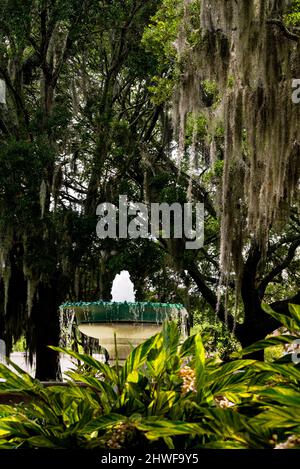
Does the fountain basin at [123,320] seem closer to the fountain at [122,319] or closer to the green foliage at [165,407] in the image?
the fountain at [122,319]

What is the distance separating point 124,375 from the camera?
2068 millimetres

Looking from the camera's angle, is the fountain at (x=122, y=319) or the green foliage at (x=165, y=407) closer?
the green foliage at (x=165, y=407)

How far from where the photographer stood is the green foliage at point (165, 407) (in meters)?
1.69

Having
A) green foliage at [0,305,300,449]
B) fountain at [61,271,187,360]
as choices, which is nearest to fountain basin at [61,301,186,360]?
fountain at [61,271,187,360]

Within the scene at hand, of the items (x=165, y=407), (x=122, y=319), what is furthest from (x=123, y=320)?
(x=165, y=407)

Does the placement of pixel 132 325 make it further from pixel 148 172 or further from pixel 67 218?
pixel 148 172

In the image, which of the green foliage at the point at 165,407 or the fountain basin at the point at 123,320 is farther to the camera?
the fountain basin at the point at 123,320

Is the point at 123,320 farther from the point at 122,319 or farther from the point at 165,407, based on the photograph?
the point at 165,407

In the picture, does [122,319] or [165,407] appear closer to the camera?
[165,407]

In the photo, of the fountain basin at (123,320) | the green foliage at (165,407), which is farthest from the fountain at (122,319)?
the green foliage at (165,407)

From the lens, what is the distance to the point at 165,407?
1938 millimetres

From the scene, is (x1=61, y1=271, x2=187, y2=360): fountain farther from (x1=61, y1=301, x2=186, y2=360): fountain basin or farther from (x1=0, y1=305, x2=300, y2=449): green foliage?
(x1=0, y1=305, x2=300, y2=449): green foliage

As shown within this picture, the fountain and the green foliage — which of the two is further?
the fountain

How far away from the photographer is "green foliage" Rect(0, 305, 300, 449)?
1690mm
